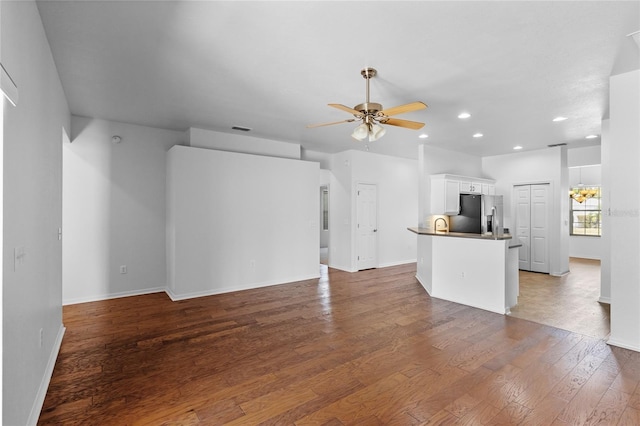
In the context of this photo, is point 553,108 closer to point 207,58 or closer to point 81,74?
point 207,58

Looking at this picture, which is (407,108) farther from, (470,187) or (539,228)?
(539,228)

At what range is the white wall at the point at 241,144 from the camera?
5.29 m

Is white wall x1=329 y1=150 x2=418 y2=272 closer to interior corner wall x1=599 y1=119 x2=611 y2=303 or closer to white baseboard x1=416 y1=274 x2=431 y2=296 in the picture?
white baseboard x1=416 y1=274 x2=431 y2=296

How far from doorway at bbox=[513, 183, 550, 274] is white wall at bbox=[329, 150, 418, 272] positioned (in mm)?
2310

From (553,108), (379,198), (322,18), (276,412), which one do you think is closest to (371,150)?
(379,198)

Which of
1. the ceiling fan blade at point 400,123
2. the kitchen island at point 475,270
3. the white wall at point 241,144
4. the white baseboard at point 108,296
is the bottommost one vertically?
the white baseboard at point 108,296

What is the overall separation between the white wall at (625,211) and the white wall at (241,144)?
4635mm

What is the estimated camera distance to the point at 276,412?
2150mm

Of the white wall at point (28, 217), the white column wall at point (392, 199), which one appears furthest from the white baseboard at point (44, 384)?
the white column wall at point (392, 199)

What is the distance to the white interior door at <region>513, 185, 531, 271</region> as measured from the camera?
7.15 m

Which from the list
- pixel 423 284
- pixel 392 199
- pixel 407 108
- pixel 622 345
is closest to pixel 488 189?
pixel 392 199

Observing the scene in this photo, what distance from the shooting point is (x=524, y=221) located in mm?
7230

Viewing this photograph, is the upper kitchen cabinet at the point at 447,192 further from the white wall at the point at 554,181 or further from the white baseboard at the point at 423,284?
the white wall at the point at 554,181

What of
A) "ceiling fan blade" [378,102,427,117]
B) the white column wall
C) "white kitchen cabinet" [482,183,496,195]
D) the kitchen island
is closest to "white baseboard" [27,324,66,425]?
"ceiling fan blade" [378,102,427,117]
